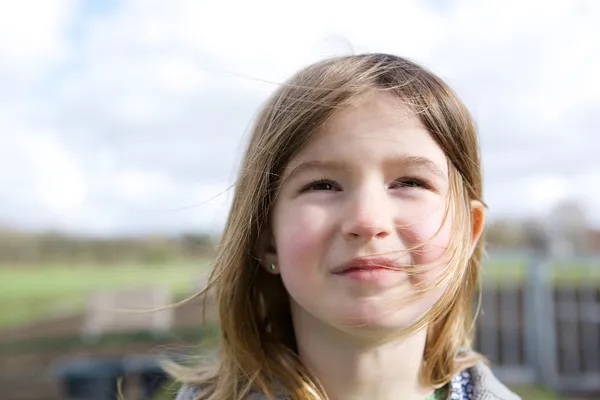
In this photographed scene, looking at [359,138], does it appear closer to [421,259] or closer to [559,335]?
[421,259]

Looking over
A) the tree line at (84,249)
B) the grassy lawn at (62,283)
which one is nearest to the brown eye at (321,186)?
the grassy lawn at (62,283)

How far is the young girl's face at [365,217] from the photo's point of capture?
0.91 metres

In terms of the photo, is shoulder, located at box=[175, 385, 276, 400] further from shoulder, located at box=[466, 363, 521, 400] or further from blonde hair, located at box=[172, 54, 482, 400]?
shoulder, located at box=[466, 363, 521, 400]

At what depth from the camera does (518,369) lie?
605 centimetres

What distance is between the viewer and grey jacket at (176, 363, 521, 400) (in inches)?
43.7

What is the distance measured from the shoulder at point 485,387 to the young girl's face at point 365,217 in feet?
0.83

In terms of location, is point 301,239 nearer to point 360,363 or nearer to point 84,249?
point 360,363

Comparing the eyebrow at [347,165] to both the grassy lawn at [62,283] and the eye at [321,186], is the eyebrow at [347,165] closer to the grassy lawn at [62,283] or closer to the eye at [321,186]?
the eye at [321,186]

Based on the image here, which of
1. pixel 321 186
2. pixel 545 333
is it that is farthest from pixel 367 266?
pixel 545 333

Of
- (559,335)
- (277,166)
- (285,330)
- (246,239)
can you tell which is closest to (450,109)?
(277,166)

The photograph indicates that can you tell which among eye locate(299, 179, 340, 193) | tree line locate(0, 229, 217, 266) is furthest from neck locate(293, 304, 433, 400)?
tree line locate(0, 229, 217, 266)

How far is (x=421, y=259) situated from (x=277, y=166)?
0.28m

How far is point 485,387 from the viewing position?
1.13 meters

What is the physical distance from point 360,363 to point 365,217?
0.26 metres
